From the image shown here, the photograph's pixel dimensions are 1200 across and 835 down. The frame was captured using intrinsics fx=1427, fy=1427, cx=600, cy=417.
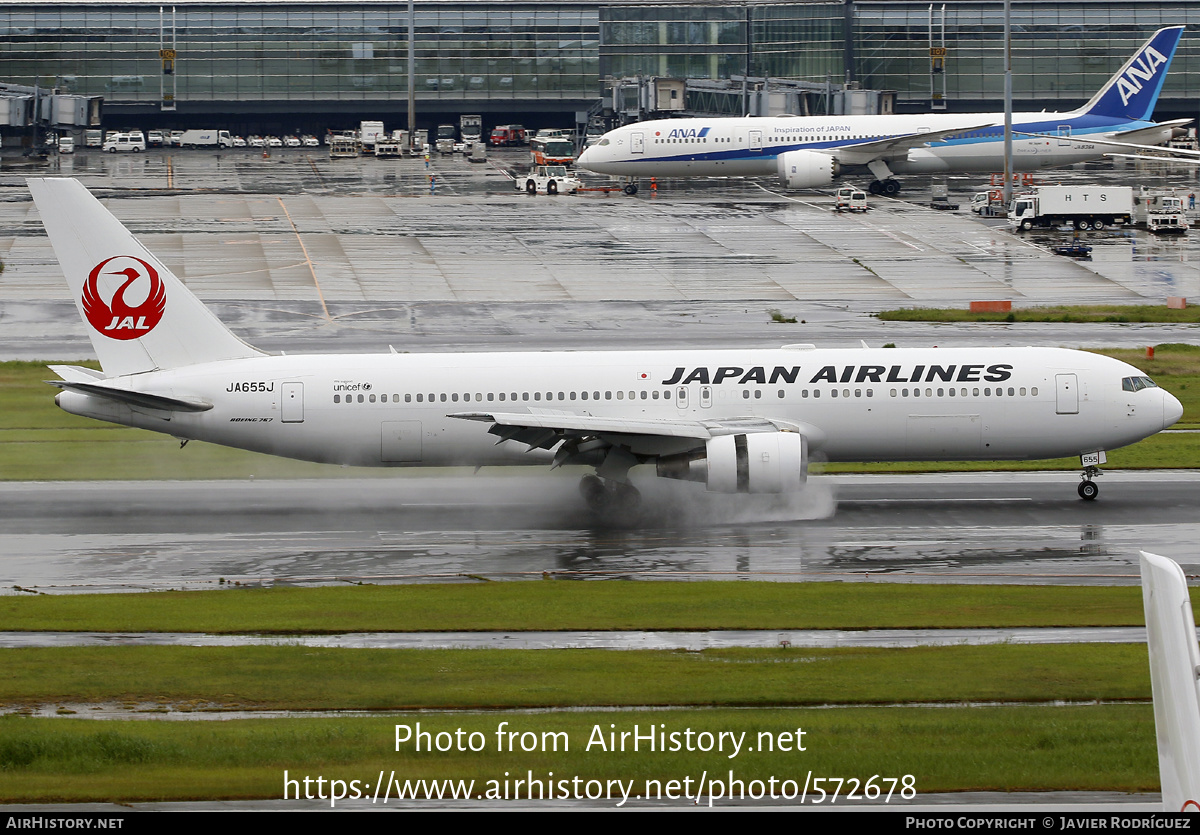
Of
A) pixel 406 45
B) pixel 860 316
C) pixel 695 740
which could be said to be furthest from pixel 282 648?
pixel 406 45

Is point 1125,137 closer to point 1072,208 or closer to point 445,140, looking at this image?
point 1072,208

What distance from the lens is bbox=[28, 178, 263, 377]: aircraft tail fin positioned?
A: 37.8 m

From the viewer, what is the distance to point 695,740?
65.0 feet

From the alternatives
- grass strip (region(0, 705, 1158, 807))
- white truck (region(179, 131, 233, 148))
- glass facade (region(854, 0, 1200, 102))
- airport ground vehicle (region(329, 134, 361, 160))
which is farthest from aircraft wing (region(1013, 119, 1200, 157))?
white truck (region(179, 131, 233, 148))

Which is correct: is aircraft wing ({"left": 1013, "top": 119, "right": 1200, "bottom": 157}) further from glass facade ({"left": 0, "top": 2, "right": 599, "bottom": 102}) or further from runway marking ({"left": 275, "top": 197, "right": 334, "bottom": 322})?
glass facade ({"left": 0, "top": 2, "right": 599, "bottom": 102})

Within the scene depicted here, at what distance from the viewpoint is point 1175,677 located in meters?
9.85

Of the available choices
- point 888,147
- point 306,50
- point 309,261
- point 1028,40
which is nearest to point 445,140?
point 306,50

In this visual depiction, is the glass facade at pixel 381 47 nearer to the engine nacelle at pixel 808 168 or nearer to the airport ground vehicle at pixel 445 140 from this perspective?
the airport ground vehicle at pixel 445 140

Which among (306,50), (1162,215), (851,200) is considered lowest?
(1162,215)

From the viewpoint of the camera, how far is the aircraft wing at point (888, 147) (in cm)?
11469

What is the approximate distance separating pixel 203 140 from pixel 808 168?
86499 mm

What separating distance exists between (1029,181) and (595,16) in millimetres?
75286

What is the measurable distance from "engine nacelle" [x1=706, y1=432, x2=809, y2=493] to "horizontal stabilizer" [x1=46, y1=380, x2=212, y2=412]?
13636mm
